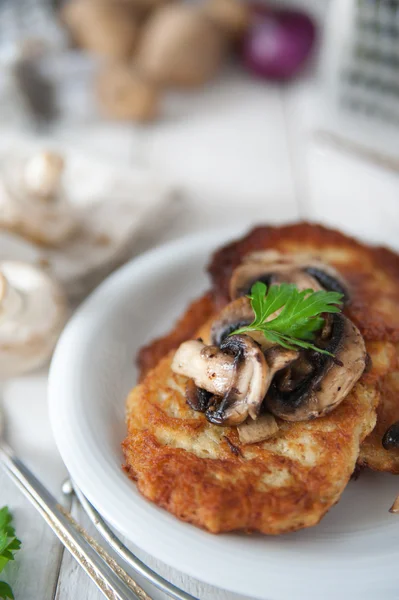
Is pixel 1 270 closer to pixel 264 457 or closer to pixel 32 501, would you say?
pixel 32 501

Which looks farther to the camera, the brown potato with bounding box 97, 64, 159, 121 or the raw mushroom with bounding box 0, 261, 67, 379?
the brown potato with bounding box 97, 64, 159, 121

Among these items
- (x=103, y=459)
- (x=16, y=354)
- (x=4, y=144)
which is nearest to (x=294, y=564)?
(x=103, y=459)

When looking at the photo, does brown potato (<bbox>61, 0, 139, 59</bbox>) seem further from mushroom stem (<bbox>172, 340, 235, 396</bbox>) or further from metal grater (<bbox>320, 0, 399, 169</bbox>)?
mushroom stem (<bbox>172, 340, 235, 396</bbox>)

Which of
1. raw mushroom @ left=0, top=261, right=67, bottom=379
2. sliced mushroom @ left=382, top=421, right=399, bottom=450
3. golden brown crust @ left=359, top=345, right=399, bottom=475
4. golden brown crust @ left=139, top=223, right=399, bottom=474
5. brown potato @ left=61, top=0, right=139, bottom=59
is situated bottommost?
golden brown crust @ left=359, top=345, right=399, bottom=475

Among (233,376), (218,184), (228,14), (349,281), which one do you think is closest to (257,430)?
(233,376)

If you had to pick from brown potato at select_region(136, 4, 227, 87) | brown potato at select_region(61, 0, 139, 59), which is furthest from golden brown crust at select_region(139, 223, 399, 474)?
brown potato at select_region(61, 0, 139, 59)

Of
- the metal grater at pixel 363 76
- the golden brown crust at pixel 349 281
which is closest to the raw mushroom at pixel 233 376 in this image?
the golden brown crust at pixel 349 281
